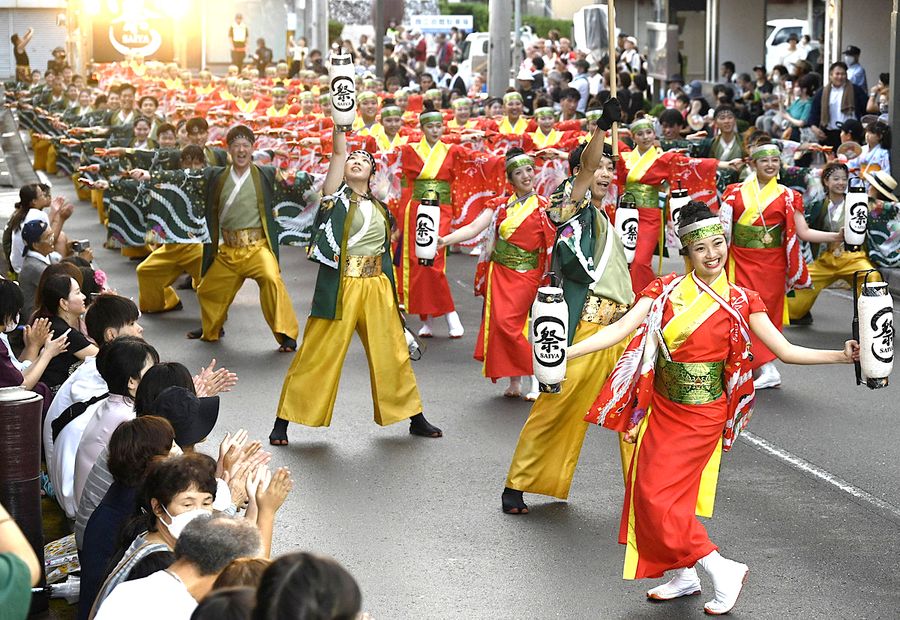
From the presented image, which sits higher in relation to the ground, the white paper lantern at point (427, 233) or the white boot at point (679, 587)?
the white paper lantern at point (427, 233)

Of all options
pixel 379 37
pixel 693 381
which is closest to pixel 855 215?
pixel 693 381

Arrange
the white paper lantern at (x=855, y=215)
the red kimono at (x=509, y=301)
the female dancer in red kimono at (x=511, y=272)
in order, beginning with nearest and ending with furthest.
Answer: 1. the female dancer in red kimono at (x=511, y=272)
2. the red kimono at (x=509, y=301)
3. the white paper lantern at (x=855, y=215)

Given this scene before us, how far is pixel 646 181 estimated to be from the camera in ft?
38.4

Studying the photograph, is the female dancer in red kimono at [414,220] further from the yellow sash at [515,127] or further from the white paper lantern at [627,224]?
the yellow sash at [515,127]

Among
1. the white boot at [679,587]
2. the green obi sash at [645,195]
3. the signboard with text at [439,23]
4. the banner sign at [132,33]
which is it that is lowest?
the white boot at [679,587]

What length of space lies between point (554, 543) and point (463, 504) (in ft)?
2.34

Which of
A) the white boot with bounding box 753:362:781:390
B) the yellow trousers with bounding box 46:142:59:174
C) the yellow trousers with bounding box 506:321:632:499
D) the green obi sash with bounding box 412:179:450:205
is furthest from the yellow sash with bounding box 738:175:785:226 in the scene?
the yellow trousers with bounding box 46:142:59:174

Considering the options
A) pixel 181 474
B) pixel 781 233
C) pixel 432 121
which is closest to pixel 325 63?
pixel 432 121

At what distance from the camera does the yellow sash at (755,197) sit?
32.1ft

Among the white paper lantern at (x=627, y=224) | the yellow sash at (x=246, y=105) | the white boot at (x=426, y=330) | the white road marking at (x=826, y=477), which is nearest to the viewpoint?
the white road marking at (x=826, y=477)

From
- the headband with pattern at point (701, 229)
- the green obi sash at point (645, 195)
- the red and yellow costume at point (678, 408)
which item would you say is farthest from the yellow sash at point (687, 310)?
the green obi sash at point (645, 195)

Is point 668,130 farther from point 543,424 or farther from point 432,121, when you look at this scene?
point 543,424

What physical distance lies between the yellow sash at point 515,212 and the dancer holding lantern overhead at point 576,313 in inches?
52.7

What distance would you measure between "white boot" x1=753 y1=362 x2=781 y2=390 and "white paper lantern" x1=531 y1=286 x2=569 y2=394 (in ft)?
14.7
